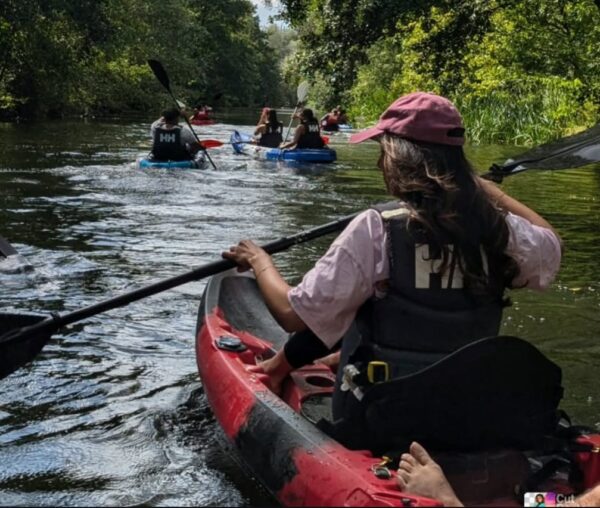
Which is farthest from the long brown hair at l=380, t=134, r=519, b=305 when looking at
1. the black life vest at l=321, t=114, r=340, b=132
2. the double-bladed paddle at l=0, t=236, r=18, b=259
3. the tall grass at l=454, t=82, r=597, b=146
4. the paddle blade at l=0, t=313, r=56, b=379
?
the black life vest at l=321, t=114, r=340, b=132

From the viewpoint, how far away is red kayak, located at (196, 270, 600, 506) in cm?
254

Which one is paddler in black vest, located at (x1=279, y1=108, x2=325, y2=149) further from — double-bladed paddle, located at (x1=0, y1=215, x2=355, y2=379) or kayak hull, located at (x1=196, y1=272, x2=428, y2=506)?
double-bladed paddle, located at (x1=0, y1=215, x2=355, y2=379)

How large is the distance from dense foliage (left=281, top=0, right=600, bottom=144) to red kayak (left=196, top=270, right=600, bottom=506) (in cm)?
794

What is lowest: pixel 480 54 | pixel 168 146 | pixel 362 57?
pixel 168 146

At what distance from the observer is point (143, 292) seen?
379cm

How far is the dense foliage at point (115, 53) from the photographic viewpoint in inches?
764

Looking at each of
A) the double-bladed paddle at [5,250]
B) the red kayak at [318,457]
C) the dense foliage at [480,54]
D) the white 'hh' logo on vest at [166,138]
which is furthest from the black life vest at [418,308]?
the white 'hh' logo on vest at [166,138]

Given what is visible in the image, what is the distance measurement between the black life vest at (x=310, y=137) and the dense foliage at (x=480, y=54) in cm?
86

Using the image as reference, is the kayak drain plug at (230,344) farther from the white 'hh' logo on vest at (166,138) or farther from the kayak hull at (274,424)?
the white 'hh' logo on vest at (166,138)

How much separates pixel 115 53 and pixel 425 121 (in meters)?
26.3

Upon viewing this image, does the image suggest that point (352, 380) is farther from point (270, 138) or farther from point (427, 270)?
point (270, 138)

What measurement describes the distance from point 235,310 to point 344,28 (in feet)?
25.8

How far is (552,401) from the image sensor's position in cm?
273

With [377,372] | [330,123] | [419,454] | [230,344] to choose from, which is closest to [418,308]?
[377,372]
